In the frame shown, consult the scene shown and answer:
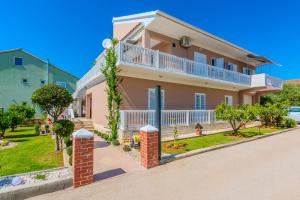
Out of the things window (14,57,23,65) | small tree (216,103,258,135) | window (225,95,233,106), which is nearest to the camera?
small tree (216,103,258,135)

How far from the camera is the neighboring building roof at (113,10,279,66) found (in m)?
13.1

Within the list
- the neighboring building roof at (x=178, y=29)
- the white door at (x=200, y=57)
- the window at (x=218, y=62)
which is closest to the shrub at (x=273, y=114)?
the window at (x=218, y=62)

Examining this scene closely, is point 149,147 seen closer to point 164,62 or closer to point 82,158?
point 82,158

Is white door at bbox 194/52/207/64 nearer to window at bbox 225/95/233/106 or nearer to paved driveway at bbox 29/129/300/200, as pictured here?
window at bbox 225/95/233/106

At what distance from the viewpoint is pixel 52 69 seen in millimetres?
31375

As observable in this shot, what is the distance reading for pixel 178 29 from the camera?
14.6 metres

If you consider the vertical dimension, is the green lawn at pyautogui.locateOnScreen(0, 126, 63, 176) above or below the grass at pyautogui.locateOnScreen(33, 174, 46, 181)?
below

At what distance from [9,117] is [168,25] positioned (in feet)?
44.6

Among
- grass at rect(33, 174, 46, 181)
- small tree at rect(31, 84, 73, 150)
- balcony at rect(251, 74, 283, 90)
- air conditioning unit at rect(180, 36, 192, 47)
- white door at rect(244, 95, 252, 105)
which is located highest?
air conditioning unit at rect(180, 36, 192, 47)

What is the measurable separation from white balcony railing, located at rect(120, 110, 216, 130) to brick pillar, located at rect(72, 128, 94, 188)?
5.48 meters

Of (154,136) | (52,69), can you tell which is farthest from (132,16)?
(52,69)

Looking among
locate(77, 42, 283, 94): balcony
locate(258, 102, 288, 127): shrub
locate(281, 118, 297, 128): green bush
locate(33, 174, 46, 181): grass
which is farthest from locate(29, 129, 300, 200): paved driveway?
locate(281, 118, 297, 128): green bush

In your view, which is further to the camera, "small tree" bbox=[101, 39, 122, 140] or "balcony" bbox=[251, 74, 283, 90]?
"balcony" bbox=[251, 74, 283, 90]

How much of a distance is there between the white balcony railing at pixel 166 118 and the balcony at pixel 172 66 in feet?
9.08
